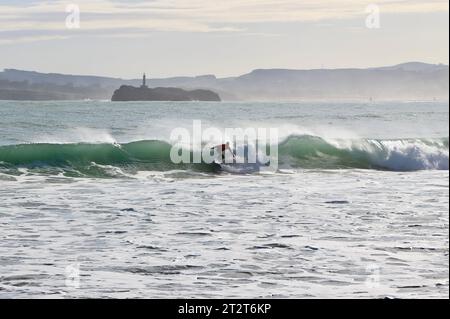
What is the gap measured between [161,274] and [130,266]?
0.50 metres

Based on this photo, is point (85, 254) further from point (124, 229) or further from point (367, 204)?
point (367, 204)

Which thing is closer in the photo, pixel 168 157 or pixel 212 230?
pixel 212 230

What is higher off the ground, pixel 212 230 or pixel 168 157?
pixel 168 157

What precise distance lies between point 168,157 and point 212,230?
13.3m

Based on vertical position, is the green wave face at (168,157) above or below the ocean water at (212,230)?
above

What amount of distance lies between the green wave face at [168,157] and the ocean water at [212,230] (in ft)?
0.33

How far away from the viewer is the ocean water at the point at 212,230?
805 centimetres

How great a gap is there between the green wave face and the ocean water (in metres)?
0.10

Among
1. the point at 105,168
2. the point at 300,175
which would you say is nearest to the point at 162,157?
the point at 105,168

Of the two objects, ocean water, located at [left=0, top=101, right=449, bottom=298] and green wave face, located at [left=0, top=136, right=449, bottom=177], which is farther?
green wave face, located at [left=0, top=136, right=449, bottom=177]

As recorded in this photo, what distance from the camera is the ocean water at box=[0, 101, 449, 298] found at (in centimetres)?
805

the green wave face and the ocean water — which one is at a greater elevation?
the green wave face

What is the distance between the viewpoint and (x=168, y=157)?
955 inches

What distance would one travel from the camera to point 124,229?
11.2 metres
